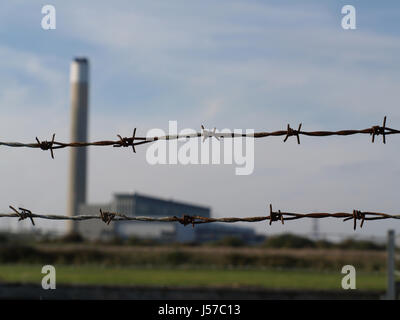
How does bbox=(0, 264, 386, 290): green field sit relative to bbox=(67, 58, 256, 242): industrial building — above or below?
below

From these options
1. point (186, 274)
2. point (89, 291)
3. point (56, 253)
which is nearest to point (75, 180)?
point (56, 253)

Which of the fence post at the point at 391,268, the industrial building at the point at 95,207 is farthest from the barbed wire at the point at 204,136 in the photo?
the industrial building at the point at 95,207

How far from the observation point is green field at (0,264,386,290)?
2421 centimetres

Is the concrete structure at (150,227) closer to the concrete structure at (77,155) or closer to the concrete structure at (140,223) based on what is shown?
the concrete structure at (140,223)

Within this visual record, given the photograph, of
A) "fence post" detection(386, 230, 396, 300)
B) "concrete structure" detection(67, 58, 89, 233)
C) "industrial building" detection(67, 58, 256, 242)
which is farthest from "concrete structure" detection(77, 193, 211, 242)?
"fence post" detection(386, 230, 396, 300)

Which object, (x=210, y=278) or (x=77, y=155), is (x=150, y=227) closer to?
(x=77, y=155)

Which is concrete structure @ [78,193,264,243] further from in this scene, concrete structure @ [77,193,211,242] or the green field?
the green field

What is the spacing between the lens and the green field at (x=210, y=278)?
24.2 m

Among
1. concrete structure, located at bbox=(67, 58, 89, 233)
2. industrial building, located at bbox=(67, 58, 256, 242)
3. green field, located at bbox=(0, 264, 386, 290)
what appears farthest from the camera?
concrete structure, located at bbox=(67, 58, 89, 233)

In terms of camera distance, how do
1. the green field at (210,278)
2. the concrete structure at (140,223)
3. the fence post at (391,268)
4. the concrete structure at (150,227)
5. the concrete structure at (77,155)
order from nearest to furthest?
the fence post at (391,268)
the green field at (210,278)
the concrete structure at (140,223)
the concrete structure at (150,227)
the concrete structure at (77,155)

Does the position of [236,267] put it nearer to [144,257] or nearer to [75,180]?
[144,257]

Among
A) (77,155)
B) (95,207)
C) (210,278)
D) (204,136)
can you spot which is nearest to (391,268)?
(204,136)
